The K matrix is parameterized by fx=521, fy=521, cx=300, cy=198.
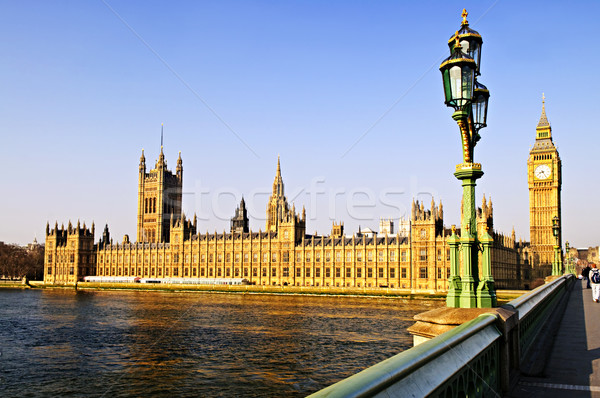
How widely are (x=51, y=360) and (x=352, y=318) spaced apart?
2934 centimetres

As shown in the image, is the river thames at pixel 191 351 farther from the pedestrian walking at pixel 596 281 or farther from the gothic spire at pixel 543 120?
the gothic spire at pixel 543 120

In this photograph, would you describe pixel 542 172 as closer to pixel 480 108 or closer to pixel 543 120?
pixel 543 120

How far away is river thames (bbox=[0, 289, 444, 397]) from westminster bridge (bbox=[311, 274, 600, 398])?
43.7 ft

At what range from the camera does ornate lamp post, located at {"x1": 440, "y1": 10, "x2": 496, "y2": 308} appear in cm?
1048

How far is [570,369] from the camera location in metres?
10.1

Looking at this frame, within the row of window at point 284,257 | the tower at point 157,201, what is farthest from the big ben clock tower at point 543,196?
the tower at point 157,201

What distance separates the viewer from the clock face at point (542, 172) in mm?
128625

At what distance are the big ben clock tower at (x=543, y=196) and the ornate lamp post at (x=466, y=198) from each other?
12105 centimetres

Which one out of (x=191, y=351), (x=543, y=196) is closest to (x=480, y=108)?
(x=191, y=351)

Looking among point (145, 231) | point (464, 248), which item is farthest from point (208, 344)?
point (145, 231)

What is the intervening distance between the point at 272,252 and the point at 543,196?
6939 cm

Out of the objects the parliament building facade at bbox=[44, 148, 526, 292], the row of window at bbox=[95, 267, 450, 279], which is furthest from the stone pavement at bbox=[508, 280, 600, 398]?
the row of window at bbox=[95, 267, 450, 279]

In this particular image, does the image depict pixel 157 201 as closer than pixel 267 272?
No

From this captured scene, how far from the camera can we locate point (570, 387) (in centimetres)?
873
